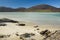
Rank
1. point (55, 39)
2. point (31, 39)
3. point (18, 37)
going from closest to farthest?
point (55, 39), point (31, 39), point (18, 37)

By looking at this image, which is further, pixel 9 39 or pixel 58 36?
pixel 9 39

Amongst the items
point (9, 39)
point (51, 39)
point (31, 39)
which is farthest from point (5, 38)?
point (51, 39)

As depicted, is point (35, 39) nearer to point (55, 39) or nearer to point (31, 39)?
point (31, 39)

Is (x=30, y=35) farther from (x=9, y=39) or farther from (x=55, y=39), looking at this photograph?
(x=55, y=39)

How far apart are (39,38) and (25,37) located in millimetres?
664

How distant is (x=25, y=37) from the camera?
285 inches

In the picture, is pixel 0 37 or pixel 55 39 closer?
pixel 55 39

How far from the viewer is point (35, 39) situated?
6980 mm

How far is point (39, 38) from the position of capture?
23.9ft

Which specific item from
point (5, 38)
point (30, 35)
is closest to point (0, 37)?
point (5, 38)

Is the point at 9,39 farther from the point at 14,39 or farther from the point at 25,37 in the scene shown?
the point at 25,37

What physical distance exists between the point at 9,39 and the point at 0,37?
56cm

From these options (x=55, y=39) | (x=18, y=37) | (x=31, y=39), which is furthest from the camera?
(x=18, y=37)

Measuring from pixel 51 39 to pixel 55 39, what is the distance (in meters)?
0.22
